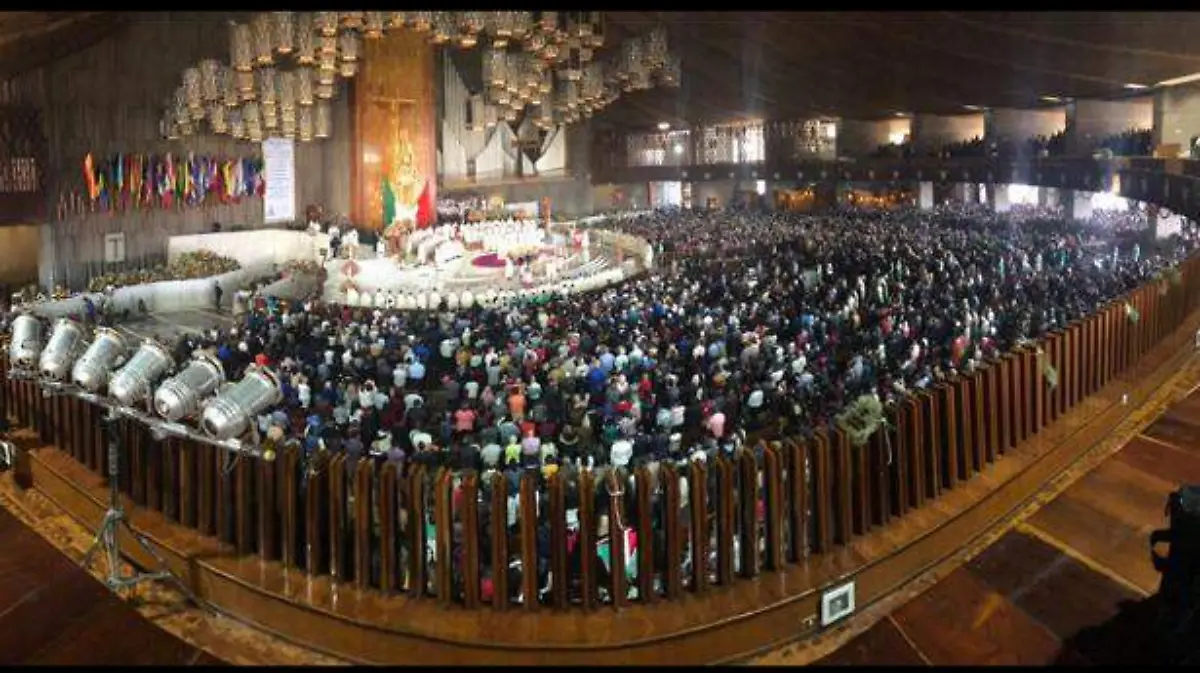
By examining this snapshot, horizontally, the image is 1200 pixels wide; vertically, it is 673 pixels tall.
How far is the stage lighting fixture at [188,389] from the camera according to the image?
18.2ft

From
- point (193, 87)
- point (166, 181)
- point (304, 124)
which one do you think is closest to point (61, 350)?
point (193, 87)

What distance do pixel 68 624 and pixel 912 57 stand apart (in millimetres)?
28403

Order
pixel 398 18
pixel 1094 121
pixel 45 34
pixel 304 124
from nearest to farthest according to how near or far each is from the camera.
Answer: pixel 45 34, pixel 398 18, pixel 304 124, pixel 1094 121

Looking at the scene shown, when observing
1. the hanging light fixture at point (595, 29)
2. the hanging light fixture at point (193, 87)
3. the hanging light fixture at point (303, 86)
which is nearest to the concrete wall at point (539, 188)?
the hanging light fixture at point (303, 86)

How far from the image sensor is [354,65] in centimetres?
2188

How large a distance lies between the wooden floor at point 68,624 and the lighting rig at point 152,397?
0.17 meters

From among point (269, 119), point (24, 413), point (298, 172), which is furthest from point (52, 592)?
point (298, 172)

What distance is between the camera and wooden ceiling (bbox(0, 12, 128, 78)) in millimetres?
16469

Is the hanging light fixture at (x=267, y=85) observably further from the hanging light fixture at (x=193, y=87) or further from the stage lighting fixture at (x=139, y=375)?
the stage lighting fixture at (x=139, y=375)

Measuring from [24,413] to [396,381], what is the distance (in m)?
3.66

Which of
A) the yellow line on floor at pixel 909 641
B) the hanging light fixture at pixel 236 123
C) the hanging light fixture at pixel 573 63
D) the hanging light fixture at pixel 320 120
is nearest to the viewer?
the yellow line on floor at pixel 909 641

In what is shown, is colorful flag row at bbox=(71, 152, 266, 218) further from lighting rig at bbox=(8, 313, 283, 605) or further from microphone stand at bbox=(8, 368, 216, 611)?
microphone stand at bbox=(8, 368, 216, 611)

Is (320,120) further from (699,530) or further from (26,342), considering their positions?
(699,530)

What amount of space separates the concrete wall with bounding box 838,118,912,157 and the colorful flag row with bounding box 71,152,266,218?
89.0 feet
